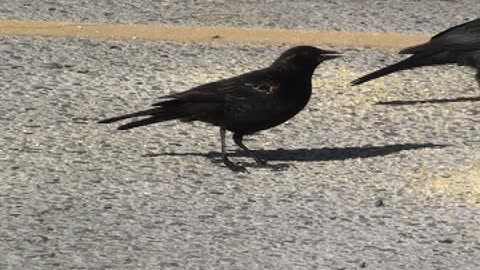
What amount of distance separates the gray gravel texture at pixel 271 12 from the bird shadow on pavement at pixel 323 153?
2.56 meters

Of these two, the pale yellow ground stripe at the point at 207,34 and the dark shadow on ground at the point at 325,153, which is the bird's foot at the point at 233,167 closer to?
the dark shadow on ground at the point at 325,153

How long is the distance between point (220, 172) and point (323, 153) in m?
0.64

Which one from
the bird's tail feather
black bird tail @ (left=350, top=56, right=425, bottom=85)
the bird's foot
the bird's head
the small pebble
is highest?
the bird's head

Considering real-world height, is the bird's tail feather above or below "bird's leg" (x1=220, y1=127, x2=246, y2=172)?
above

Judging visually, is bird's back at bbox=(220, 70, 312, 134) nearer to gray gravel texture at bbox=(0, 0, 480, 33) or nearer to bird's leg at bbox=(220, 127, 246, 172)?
bird's leg at bbox=(220, 127, 246, 172)

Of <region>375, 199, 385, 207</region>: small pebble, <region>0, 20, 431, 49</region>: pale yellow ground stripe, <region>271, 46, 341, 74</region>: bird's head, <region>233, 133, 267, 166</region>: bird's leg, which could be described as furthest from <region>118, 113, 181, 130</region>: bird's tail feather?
<region>0, 20, 431, 49</region>: pale yellow ground stripe

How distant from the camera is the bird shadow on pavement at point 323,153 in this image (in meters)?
7.64

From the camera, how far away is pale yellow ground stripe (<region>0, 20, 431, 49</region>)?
9.93 meters

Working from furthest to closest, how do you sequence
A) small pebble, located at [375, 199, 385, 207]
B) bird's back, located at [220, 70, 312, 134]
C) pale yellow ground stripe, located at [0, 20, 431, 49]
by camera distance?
pale yellow ground stripe, located at [0, 20, 431, 49] < bird's back, located at [220, 70, 312, 134] < small pebble, located at [375, 199, 385, 207]

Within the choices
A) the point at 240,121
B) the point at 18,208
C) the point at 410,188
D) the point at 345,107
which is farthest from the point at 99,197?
the point at 345,107

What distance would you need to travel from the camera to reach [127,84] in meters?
8.97

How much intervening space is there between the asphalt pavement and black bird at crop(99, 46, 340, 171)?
20 cm

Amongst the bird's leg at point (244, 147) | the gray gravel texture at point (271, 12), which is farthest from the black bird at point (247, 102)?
the gray gravel texture at point (271, 12)

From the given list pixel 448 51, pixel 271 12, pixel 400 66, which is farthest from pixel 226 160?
pixel 271 12
